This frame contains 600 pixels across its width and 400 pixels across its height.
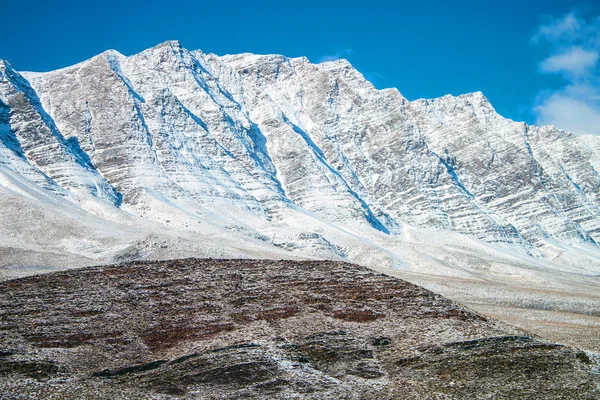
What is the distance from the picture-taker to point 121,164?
7534 inches

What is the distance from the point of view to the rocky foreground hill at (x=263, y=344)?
25.9 metres

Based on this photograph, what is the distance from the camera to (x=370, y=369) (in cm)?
2845

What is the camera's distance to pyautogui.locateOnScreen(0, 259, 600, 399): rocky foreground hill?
25906 mm

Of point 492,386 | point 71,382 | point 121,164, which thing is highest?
point 121,164

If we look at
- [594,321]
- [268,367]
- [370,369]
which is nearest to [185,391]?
[268,367]

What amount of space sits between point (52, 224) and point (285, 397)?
103 m

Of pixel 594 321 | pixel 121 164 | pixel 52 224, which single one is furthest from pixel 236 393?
pixel 121 164

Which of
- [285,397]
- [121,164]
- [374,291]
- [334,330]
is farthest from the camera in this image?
[121,164]

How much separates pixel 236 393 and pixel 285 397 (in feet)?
7.15

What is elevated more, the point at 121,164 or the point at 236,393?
the point at 121,164

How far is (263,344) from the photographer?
3055 cm

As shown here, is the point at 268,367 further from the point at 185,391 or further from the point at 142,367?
the point at 142,367

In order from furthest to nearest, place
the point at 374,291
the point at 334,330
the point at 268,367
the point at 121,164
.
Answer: the point at 121,164 < the point at 374,291 < the point at 334,330 < the point at 268,367

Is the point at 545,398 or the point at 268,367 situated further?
the point at 268,367
